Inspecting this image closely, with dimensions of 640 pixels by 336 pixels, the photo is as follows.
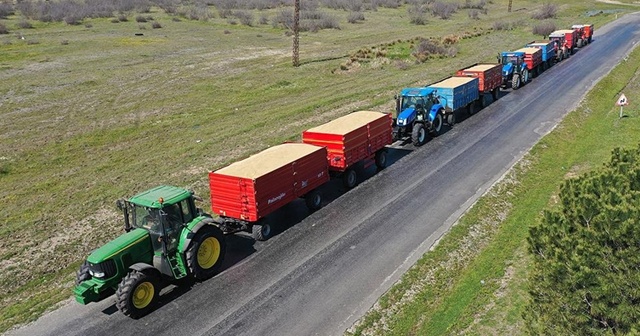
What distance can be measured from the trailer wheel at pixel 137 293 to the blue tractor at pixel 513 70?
31319 millimetres

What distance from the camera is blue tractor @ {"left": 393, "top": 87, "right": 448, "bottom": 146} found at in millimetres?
26844

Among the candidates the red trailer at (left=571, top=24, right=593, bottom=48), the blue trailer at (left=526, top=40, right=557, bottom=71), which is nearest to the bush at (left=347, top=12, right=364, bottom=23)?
the red trailer at (left=571, top=24, right=593, bottom=48)

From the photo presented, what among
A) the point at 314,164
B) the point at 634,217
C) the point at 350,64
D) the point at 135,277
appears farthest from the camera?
the point at 350,64

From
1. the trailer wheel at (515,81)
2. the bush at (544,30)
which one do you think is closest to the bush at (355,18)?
the bush at (544,30)

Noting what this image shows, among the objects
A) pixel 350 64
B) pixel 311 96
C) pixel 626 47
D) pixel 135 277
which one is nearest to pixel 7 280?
pixel 135 277

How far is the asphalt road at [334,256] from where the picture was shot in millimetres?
13734

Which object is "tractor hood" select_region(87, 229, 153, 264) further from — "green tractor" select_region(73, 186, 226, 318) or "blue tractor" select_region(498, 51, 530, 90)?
"blue tractor" select_region(498, 51, 530, 90)

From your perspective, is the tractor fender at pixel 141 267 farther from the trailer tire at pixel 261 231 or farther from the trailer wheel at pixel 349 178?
the trailer wheel at pixel 349 178

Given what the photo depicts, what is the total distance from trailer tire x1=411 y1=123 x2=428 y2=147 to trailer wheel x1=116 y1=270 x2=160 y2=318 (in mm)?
16298

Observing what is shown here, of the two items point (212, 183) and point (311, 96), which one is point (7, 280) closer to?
point (212, 183)

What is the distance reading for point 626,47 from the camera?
52719mm

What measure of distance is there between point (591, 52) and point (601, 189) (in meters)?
48.6

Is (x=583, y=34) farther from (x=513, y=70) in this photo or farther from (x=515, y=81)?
(x=515, y=81)

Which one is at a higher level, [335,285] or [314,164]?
[314,164]
